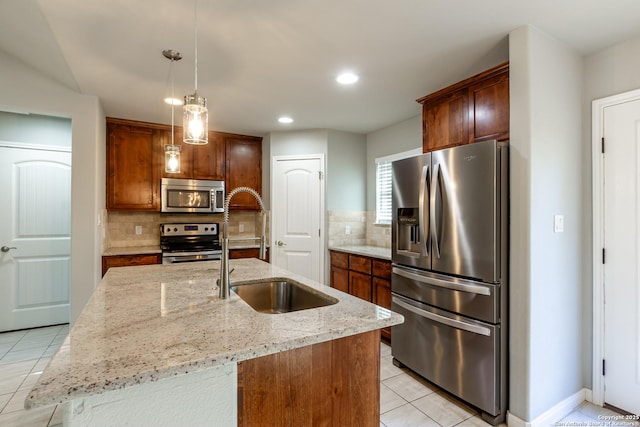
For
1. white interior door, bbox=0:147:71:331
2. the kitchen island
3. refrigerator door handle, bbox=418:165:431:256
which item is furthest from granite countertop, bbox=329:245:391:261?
white interior door, bbox=0:147:71:331

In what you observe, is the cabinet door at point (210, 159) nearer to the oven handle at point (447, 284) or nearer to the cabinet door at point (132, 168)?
the cabinet door at point (132, 168)

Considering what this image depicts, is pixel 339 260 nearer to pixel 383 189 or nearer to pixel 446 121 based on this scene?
pixel 383 189

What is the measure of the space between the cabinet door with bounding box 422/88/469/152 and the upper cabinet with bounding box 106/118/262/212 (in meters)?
2.47

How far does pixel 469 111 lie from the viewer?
2.29 meters

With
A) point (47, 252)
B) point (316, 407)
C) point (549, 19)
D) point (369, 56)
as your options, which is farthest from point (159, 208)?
point (549, 19)

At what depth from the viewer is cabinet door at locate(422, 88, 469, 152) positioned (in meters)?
2.34

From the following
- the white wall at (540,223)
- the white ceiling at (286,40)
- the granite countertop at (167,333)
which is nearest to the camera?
the granite countertop at (167,333)

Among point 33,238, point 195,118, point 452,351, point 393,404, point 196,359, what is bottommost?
point 393,404

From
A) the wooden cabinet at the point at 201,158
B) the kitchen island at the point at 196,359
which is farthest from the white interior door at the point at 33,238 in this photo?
the kitchen island at the point at 196,359

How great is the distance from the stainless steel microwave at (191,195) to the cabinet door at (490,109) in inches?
116

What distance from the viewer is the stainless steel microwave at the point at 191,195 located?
3.86 metres

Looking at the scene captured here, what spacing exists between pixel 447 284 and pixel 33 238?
4173 millimetres

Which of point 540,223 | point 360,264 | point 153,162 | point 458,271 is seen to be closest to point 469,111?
point 540,223

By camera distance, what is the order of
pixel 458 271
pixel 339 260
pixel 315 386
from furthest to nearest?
pixel 339 260 < pixel 458 271 < pixel 315 386
